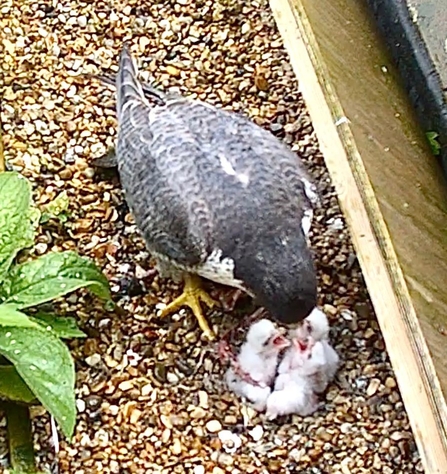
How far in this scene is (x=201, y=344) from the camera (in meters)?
2.95

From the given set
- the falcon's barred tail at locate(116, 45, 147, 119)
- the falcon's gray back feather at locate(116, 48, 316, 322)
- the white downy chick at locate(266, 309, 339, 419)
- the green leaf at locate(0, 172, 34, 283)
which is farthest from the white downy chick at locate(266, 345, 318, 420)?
the falcon's barred tail at locate(116, 45, 147, 119)

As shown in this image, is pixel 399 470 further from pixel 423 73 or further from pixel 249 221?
pixel 423 73

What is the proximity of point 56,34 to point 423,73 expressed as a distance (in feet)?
4.46

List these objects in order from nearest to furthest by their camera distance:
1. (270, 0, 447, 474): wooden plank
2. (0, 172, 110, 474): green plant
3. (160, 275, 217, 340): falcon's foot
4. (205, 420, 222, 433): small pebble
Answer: (270, 0, 447, 474): wooden plank < (0, 172, 110, 474): green plant < (205, 420, 222, 433): small pebble < (160, 275, 217, 340): falcon's foot

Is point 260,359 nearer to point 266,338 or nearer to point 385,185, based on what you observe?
point 266,338

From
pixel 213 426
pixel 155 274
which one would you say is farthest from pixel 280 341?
pixel 155 274

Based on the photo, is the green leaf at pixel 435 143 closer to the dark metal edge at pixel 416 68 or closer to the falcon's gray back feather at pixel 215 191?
the dark metal edge at pixel 416 68

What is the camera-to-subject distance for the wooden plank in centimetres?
238

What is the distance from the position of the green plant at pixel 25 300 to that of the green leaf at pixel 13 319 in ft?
0.24

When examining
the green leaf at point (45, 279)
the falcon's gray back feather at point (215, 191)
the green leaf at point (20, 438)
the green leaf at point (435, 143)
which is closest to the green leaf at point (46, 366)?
the green leaf at point (45, 279)

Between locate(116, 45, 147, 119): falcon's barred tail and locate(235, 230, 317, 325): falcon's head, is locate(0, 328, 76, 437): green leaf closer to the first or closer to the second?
locate(235, 230, 317, 325): falcon's head

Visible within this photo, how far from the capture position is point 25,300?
8.71ft

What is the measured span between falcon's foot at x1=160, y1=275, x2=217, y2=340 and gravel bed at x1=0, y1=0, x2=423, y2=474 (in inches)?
1.3

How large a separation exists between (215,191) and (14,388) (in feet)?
2.26
